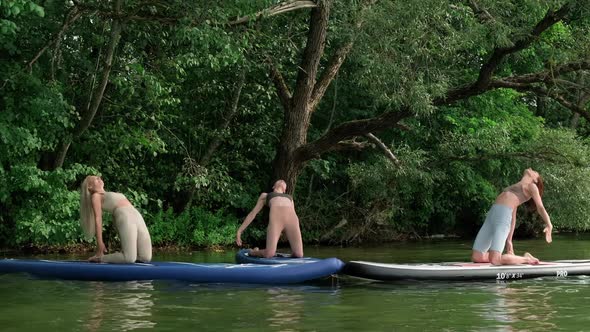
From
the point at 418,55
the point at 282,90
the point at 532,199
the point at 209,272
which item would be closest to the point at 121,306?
the point at 209,272

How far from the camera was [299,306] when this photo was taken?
32.8 ft

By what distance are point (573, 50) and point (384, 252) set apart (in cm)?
562

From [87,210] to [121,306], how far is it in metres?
2.57

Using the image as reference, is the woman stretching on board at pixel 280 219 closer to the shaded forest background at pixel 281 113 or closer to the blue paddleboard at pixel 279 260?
the blue paddleboard at pixel 279 260

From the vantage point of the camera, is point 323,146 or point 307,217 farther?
point 307,217

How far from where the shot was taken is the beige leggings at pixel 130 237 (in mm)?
12492

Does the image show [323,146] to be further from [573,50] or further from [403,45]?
[573,50]

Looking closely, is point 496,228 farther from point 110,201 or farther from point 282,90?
point 282,90

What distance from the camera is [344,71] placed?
83.5ft

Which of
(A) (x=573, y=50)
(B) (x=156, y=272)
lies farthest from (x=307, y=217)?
(B) (x=156, y=272)

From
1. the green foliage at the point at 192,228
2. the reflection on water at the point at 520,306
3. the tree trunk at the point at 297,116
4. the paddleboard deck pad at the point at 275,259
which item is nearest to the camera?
the reflection on water at the point at 520,306

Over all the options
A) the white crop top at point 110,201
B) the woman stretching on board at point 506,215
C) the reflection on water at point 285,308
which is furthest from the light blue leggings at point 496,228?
the white crop top at point 110,201

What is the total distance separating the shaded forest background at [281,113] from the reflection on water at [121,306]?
14.6 ft

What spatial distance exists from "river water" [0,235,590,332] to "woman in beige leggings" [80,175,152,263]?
55 centimetres
